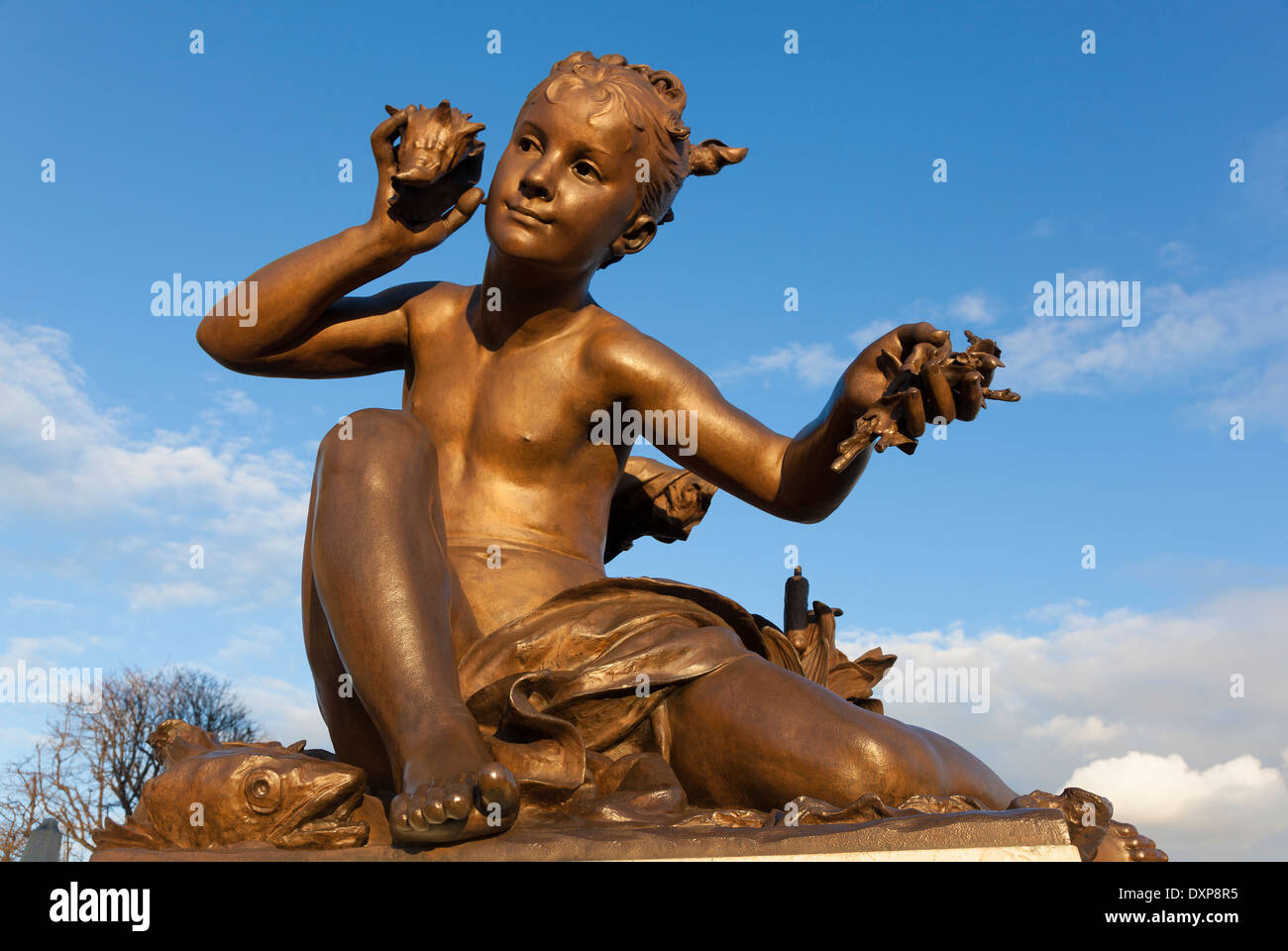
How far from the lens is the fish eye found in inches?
117

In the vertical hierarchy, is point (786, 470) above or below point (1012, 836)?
above

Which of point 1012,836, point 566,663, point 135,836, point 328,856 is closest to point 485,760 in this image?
point 328,856

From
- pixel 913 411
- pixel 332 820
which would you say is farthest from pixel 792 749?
pixel 332 820

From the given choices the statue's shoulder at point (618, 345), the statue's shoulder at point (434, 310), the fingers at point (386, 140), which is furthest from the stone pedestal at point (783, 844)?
the fingers at point (386, 140)

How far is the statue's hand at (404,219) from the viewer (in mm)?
3947

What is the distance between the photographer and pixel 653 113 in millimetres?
4074

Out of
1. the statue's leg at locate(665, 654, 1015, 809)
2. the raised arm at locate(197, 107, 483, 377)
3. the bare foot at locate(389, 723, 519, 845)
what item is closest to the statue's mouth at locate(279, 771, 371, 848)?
the bare foot at locate(389, 723, 519, 845)

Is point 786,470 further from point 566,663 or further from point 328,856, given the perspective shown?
point 328,856

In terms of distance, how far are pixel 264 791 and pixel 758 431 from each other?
1.90 meters

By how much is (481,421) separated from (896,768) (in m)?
1.80

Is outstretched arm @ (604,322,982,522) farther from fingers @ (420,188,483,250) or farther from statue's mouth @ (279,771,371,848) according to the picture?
statue's mouth @ (279,771,371,848)

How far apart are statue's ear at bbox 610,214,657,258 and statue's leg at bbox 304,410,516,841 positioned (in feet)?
3.78

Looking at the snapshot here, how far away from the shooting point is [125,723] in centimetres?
2206

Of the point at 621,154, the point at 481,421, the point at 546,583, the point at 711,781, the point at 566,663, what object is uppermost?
the point at 621,154
